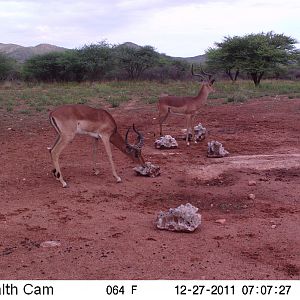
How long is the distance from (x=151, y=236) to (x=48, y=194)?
256 centimetres

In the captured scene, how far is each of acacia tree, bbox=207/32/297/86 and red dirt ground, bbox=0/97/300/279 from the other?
20.6m

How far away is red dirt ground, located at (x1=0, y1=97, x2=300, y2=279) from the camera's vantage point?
507cm

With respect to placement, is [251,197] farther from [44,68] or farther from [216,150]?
[44,68]

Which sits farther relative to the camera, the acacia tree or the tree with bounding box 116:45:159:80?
the tree with bounding box 116:45:159:80

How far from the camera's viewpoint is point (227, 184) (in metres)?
8.38

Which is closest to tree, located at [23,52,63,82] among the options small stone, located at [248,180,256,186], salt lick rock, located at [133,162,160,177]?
salt lick rock, located at [133,162,160,177]

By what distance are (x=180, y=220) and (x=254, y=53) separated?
2884 cm

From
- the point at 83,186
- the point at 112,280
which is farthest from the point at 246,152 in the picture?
the point at 112,280

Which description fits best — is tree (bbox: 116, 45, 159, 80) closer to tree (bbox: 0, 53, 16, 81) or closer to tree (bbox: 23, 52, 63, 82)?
tree (bbox: 23, 52, 63, 82)

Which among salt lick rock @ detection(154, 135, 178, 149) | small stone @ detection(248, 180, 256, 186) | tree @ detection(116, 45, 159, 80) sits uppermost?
tree @ detection(116, 45, 159, 80)

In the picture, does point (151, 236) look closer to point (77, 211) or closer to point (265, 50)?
point (77, 211)

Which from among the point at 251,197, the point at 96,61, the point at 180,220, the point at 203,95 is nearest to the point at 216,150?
the point at 251,197

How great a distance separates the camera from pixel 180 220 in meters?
6.09

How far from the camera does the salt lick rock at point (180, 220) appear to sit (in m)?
6.04
